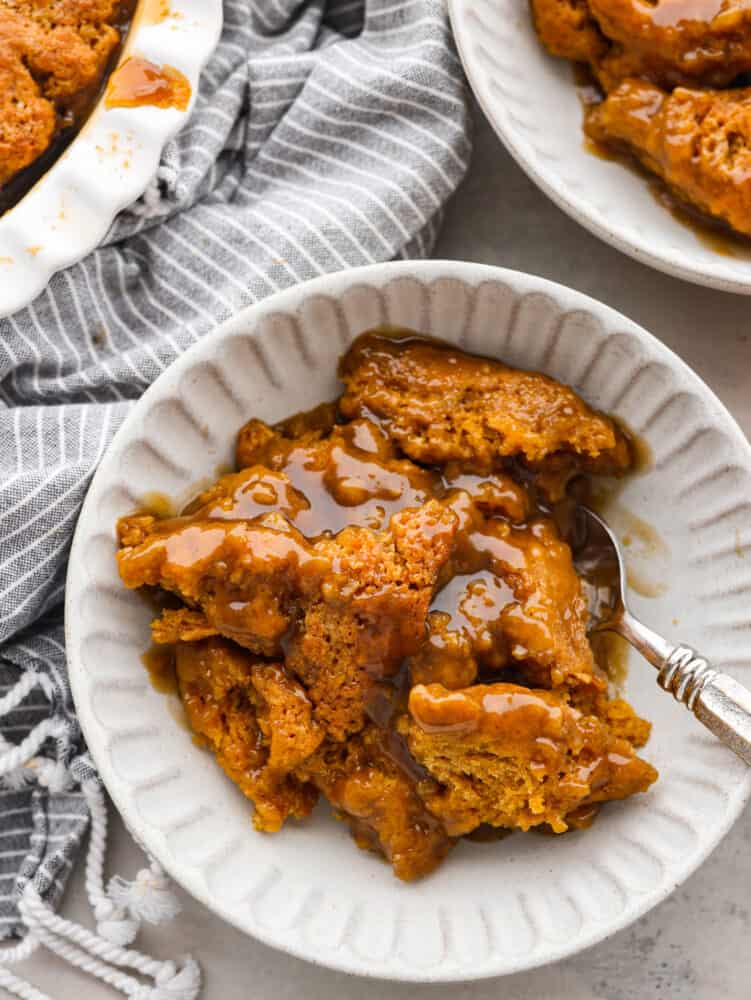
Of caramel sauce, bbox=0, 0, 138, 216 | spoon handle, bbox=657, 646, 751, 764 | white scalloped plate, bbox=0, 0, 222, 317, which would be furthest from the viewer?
caramel sauce, bbox=0, 0, 138, 216

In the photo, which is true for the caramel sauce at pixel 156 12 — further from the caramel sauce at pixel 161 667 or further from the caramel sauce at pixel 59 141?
the caramel sauce at pixel 161 667

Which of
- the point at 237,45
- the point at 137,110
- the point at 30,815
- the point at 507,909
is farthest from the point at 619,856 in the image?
the point at 237,45

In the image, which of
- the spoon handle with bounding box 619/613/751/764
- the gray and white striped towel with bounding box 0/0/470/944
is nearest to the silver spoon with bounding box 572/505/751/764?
the spoon handle with bounding box 619/613/751/764

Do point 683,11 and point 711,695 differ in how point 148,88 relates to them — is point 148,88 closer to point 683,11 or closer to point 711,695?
point 683,11

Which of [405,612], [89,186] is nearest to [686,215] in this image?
[405,612]

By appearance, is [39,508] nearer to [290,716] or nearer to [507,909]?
[290,716]

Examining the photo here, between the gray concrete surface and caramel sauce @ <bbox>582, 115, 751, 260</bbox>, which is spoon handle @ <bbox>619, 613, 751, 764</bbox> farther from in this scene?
caramel sauce @ <bbox>582, 115, 751, 260</bbox>

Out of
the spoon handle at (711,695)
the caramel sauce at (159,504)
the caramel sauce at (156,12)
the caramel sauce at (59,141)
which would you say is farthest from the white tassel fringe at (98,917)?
the caramel sauce at (156,12)
